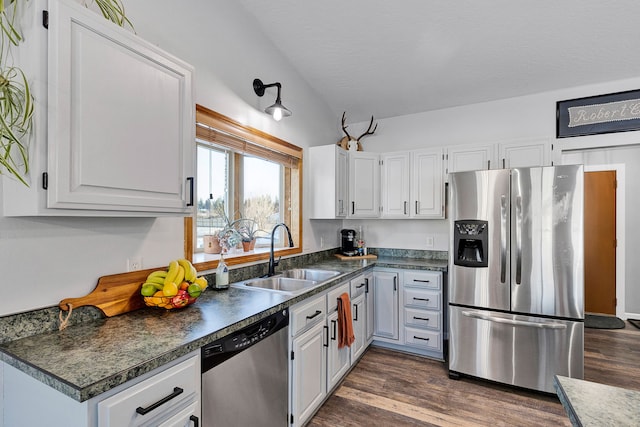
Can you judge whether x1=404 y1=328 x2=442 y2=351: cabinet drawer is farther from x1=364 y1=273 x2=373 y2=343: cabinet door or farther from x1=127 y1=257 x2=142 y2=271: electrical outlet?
x1=127 y1=257 x2=142 y2=271: electrical outlet

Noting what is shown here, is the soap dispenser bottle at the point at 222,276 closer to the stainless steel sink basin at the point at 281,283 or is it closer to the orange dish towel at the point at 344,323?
the stainless steel sink basin at the point at 281,283

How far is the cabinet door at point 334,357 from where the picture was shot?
2.27 m

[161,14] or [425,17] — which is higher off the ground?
[425,17]

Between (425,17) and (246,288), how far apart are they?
225cm

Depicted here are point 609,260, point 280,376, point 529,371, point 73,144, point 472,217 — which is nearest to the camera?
point 73,144

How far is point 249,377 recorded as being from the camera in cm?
148

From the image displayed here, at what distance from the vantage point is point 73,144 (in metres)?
1.06

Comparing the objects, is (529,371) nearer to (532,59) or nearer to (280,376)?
(280,376)

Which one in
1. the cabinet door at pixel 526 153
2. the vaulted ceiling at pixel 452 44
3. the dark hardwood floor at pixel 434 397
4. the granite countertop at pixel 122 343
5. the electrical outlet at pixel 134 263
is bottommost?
the dark hardwood floor at pixel 434 397

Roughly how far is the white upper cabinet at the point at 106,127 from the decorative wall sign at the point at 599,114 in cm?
347

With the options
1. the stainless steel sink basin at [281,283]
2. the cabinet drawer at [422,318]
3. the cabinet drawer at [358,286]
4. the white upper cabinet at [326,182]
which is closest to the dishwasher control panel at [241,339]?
the stainless steel sink basin at [281,283]

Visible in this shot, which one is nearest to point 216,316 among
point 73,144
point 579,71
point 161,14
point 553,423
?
point 73,144

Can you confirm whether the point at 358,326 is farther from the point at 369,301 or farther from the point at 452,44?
the point at 452,44

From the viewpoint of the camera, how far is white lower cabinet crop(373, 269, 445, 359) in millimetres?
2982
